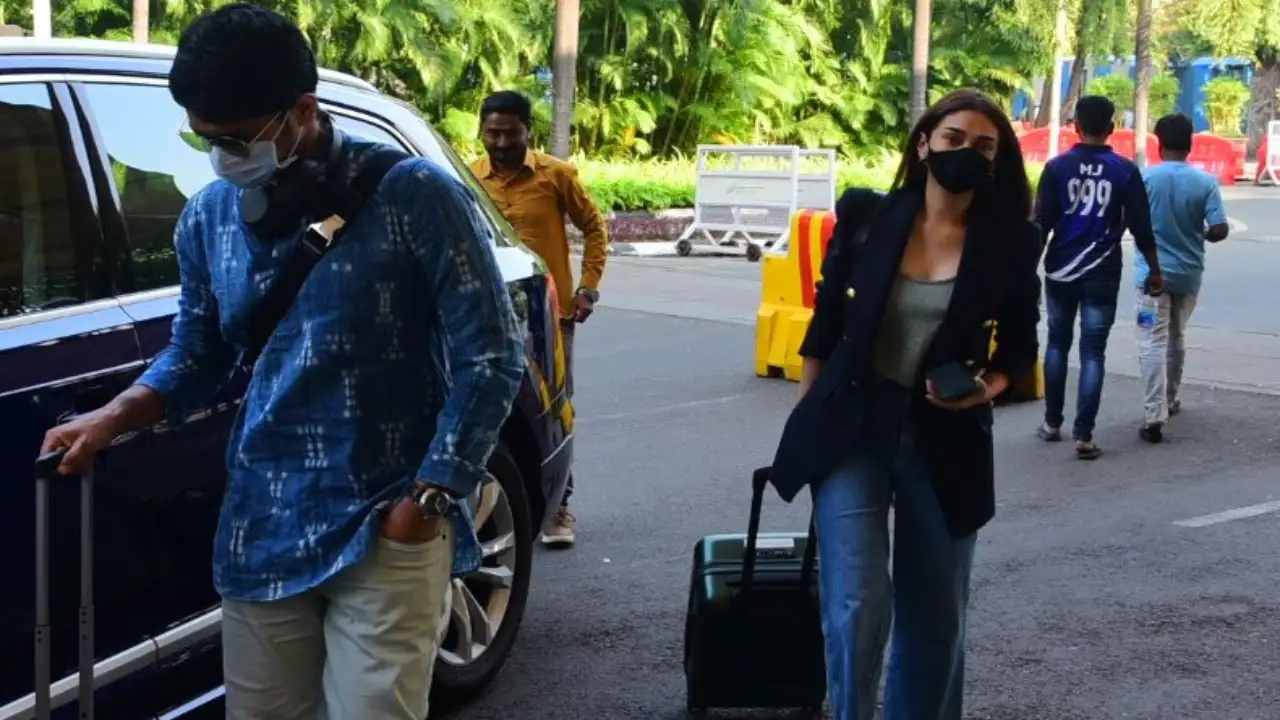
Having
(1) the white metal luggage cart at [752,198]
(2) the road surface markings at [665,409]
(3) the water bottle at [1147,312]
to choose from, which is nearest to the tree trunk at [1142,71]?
(1) the white metal luggage cart at [752,198]

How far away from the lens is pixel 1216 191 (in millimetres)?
9328

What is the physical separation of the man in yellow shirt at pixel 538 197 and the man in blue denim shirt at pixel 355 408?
393cm

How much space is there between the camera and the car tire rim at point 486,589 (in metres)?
4.76

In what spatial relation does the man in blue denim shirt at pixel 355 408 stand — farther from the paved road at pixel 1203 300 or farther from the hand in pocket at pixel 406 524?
the paved road at pixel 1203 300

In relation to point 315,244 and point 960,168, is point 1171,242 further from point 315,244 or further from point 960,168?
point 315,244

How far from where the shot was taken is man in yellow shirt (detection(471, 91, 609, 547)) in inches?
268

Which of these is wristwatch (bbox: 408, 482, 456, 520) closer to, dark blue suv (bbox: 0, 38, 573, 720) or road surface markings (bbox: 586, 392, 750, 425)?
dark blue suv (bbox: 0, 38, 573, 720)

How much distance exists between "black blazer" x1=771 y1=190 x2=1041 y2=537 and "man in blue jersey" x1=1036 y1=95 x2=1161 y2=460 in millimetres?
4667

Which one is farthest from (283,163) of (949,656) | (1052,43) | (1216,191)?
(1052,43)

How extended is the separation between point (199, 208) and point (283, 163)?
0.34 meters

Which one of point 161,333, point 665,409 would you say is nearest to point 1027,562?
point 665,409

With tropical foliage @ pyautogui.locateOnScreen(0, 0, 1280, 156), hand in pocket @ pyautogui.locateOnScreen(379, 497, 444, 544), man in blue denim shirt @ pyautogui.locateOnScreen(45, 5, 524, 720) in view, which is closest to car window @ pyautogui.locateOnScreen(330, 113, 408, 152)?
man in blue denim shirt @ pyautogui.locateOnScreen(45, 5, 524, 720)

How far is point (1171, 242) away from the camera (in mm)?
9375

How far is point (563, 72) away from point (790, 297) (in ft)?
38.6
